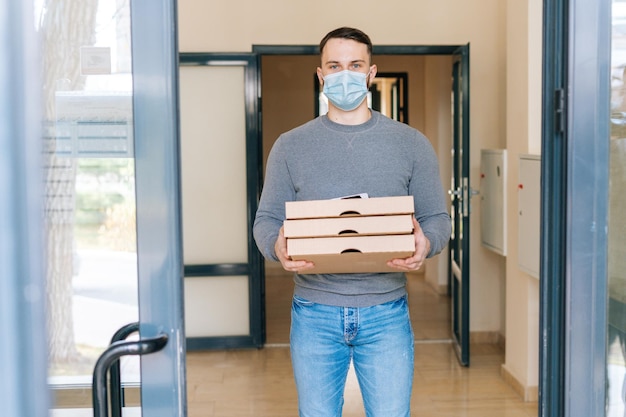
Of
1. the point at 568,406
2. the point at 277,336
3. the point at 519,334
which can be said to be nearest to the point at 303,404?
the point at 568,406

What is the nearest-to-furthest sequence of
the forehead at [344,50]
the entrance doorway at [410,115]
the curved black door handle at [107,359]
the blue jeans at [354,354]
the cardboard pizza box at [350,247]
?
the curved black door handle at [107,359] < the cardboard pizza box at [350,247] < the blue jeans at [354,354] < the forehead at [344,50] < the entrance doorway at [410,115]

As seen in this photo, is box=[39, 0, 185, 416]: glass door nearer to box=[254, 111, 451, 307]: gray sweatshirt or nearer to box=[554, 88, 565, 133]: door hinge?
box=[254, 111, 451, 307]: gray sweatshirt

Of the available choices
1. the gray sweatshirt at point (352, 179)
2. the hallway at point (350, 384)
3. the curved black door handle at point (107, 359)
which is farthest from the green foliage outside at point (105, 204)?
the hallway at point (350, 384)

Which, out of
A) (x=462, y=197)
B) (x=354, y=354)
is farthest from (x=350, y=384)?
(x=354, y=354)

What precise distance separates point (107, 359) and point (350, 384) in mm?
3242

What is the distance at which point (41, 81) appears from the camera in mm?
1537

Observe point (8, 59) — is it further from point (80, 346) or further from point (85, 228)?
point (80, 346)

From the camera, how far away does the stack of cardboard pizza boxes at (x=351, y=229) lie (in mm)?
1878

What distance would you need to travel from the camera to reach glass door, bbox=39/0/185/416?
1.51 meters

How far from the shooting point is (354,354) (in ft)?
6.99

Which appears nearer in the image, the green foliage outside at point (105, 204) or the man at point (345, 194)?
the green foliage outside at point (105, 204)

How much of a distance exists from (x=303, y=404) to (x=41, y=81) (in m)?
1.09

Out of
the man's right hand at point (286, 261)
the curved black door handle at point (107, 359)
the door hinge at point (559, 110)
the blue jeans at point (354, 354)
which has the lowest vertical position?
the blue jeans at point (354, 354)

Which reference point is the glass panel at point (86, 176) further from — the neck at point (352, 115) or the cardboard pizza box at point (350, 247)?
the neck at point (352, 115)
